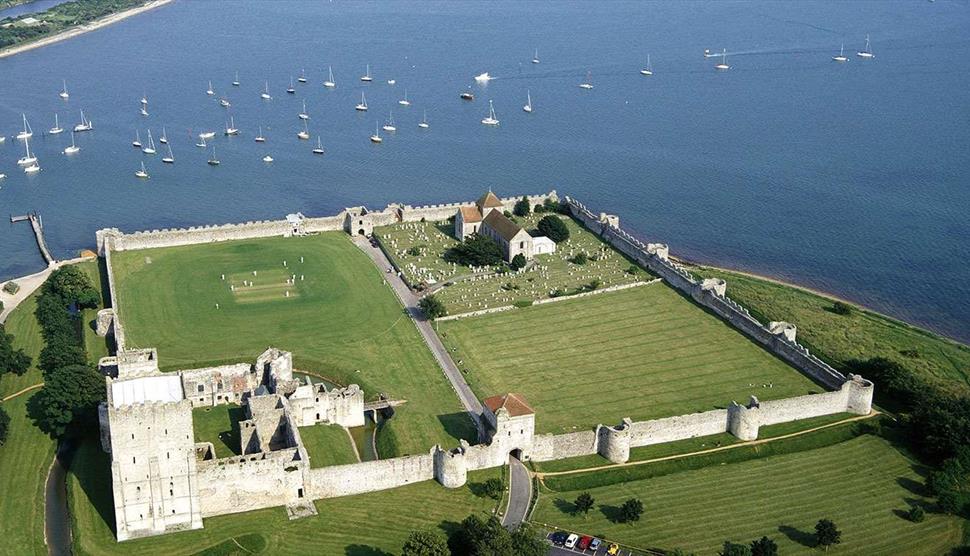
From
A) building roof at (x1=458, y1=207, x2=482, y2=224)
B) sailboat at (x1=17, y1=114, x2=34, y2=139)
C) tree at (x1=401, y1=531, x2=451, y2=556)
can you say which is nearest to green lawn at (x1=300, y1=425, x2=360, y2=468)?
tree at (x1=401, y1=531, x2=451, y2=556)

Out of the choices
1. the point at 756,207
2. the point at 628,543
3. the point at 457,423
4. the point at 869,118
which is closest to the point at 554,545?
the point at 628,543

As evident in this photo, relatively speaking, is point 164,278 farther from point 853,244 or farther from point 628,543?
point 853,244

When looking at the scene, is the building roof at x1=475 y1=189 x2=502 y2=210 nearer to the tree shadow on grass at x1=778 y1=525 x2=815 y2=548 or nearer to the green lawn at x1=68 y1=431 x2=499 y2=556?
the green lawn at x1=68 y1=431 x2=499 y2=556

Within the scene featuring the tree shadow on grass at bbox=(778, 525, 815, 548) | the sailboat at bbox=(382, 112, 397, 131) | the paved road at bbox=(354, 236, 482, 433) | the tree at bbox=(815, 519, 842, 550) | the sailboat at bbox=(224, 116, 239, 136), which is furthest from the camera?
the sailboat at bbox=(382, 112, 397, 131)

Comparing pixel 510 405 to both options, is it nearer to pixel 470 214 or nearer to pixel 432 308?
pixel 432 308

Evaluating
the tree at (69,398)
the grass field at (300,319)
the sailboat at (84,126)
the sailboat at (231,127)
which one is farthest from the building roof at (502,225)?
the sailboat at (84,126)

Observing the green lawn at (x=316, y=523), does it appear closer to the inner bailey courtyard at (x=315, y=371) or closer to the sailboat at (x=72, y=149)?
the inner bailey courtyard at (x=315, y=371)

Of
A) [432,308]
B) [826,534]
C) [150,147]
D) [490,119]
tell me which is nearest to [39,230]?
[150,147]
